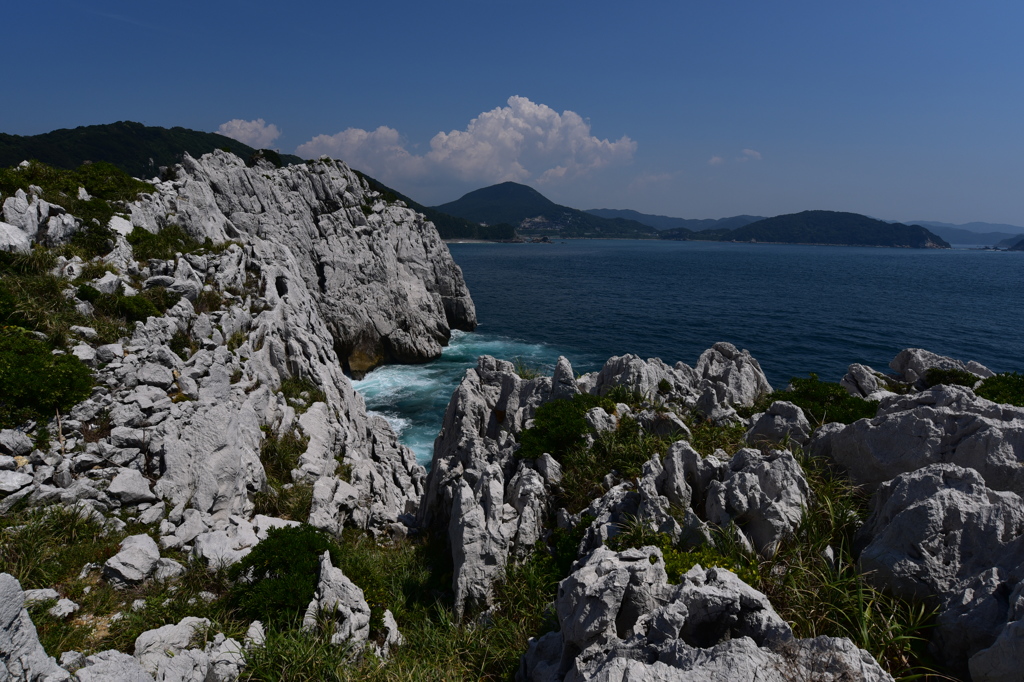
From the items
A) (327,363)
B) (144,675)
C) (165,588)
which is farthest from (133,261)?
(144,675)

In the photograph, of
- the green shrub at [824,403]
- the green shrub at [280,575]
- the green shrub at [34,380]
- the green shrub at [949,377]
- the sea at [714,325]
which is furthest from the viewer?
the sea at [714,325]

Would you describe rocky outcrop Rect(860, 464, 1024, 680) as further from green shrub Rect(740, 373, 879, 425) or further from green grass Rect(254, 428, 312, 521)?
green grass Rect(254, 428, 312, 521)

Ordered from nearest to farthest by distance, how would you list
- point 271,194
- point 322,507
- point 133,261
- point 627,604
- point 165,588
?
point 627,604, point 165,588, point 322,507, point 133,261, point 271,194

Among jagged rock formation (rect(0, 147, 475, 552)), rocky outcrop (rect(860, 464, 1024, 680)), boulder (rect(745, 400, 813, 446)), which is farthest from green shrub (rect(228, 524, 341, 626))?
boulder (rect(745, 400, 813, 446))

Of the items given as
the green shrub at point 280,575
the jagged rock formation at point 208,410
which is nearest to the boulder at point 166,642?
the green shrub at point 280,575

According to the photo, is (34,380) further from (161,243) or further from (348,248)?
(348,248)

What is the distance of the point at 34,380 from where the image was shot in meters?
13.0

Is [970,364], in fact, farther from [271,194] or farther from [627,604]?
[271,194]

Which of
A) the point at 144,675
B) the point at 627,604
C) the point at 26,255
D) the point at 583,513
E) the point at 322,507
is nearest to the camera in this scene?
the point at 144,675

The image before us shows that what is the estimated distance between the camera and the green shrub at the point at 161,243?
22.3 metres

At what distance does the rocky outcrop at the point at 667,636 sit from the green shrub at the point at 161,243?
24.3m

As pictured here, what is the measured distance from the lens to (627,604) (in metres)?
Result: 8.00

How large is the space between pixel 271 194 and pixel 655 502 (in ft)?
179

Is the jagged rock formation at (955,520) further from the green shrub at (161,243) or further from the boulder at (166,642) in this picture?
the green shrub at (161,243)
